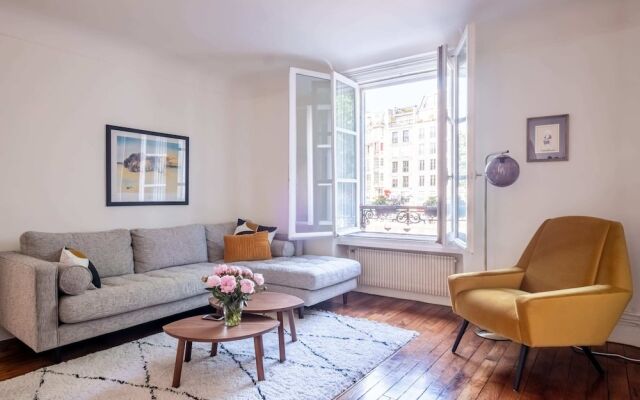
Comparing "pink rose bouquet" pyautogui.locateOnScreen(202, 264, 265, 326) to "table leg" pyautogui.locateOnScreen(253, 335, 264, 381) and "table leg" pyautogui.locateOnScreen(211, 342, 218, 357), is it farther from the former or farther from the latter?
"table leg" pyautogui.locateOnScreen(211, 342, 218, 357)

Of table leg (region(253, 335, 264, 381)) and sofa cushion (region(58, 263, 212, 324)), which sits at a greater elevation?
sofa cushion (region(58, 263, 212, 324))

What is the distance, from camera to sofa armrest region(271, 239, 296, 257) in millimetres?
4238

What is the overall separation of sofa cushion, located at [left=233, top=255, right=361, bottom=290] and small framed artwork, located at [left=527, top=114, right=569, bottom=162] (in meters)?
1.92

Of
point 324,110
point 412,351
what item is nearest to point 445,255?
point 412,351

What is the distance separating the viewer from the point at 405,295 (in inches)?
164

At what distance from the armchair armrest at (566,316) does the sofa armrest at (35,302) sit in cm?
287

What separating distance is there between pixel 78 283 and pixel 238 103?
3.02 meters

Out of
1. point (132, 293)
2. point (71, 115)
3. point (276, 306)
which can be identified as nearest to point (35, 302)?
point (132, 293)

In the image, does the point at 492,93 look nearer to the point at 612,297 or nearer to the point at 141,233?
the point at 612,297

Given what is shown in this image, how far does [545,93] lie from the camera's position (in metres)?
3.16

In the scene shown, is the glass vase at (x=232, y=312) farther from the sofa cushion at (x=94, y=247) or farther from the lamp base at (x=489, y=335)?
the lamp base at (x=489, y=335)

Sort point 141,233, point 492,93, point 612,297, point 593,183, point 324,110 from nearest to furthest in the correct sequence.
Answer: point 612,297
point 593,183
point 492,93
point 141,233
point 324,110

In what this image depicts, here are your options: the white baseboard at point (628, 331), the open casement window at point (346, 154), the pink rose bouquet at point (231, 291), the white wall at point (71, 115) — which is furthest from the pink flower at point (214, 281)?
the white baseboard at point (628, 331)

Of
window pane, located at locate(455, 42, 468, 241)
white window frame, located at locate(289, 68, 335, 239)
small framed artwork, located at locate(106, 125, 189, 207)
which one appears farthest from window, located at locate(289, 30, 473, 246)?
small framed artwork, located at locate(106, 125, 189, 207)
